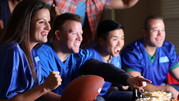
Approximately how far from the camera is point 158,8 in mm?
3373

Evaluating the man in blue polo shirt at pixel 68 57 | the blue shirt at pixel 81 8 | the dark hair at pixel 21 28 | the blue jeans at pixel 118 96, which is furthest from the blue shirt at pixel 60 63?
the blue shirt at pixel 81 8

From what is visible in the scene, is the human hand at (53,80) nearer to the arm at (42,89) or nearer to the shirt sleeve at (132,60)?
the arm at (42,89)

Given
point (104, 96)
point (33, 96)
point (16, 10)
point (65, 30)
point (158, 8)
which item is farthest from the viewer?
point (158, 8)

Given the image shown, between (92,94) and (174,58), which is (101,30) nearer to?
(174,58)

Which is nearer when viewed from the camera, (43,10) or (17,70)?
(17,70)

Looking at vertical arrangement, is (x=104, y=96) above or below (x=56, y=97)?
below

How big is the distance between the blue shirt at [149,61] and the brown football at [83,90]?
1.07m

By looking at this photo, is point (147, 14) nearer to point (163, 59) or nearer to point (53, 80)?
point (163, 59)

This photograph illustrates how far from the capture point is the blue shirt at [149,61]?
2.21 metres

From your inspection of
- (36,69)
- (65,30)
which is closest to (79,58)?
(65,30)

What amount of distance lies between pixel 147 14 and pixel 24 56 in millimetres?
2582

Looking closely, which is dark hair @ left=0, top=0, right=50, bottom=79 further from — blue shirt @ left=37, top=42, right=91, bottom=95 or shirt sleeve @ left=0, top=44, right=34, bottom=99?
blue shirt @ left=37, top=42, right=91, bottom=95

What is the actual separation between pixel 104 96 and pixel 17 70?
2.88 ft

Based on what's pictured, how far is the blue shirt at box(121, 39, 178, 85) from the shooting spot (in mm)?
2209
